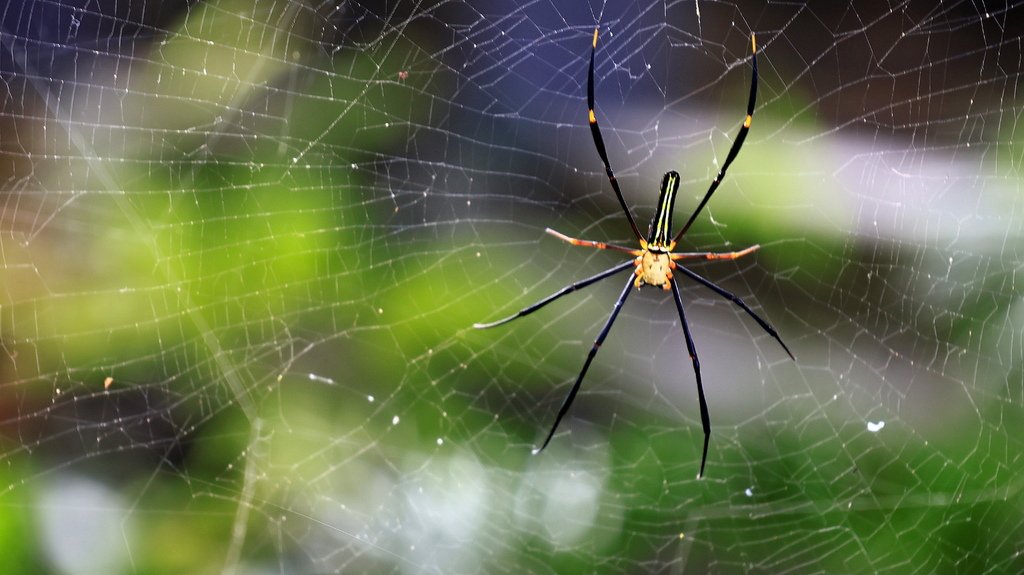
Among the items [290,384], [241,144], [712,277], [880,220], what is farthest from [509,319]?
[880,220]

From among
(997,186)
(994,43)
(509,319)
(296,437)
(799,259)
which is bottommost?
(296,437)

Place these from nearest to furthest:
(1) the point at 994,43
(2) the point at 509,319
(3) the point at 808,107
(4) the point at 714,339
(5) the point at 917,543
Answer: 1. (5) the point at 917,543
2. (2) the point at 509,319
3. (3) the point at 808,107
4. (1) the point at 994,43
5. (4) the point at 714,339

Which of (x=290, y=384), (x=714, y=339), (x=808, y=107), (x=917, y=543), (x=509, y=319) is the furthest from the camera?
(x=714, y=339)

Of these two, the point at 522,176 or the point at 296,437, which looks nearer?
the point at 296,437

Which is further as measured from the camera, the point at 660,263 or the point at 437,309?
the point at 660,263

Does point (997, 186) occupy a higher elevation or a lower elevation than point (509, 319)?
higher

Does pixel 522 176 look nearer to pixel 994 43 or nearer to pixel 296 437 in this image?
pixel 296 437

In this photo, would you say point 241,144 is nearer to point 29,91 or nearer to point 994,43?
point 29,91

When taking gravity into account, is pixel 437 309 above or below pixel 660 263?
below
